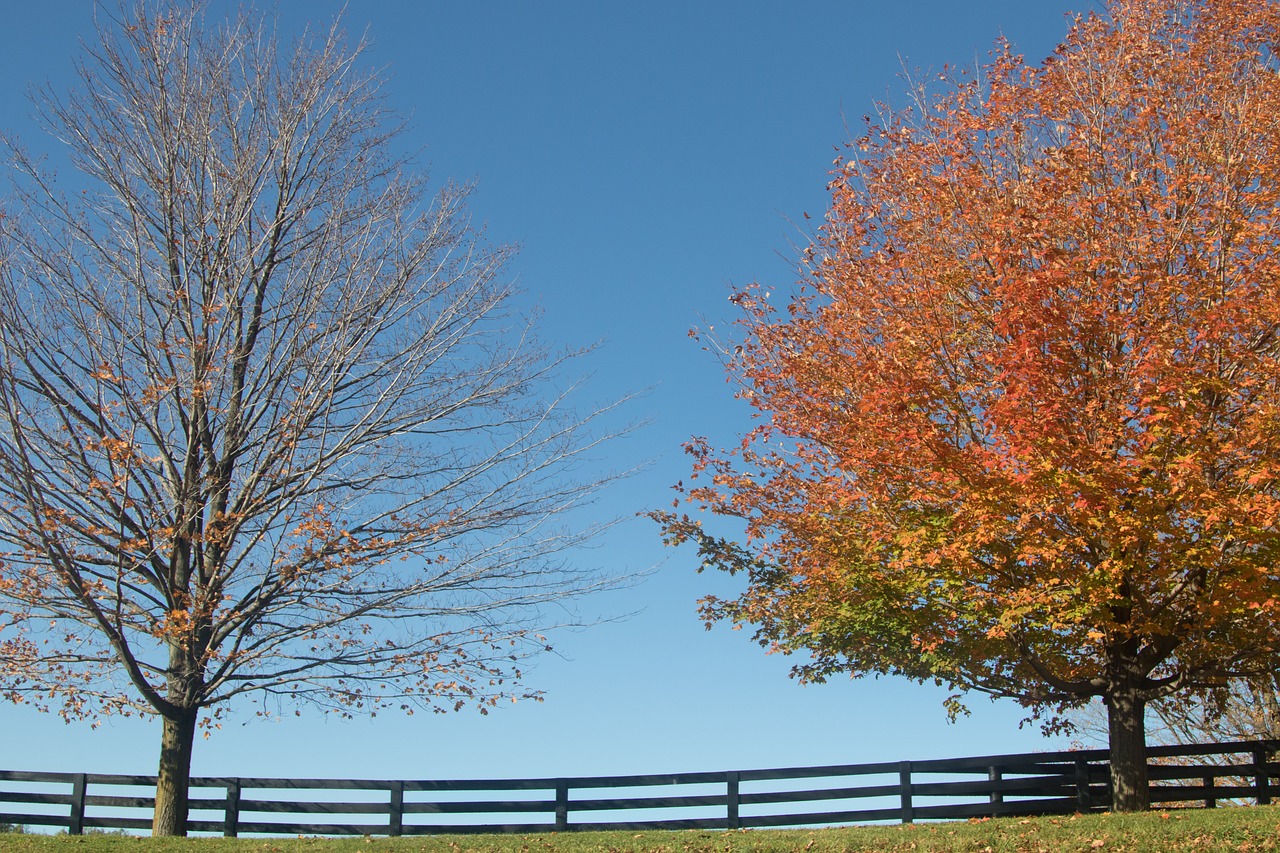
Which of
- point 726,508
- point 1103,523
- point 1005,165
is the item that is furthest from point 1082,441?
point 726,508

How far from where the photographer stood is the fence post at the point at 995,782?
16.5 m

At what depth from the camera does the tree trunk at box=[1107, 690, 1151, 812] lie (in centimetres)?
1414

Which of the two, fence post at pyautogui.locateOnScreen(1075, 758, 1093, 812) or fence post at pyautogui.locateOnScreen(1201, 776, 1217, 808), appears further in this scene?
fence post at pyautogui.locateOnScreen(1201, 776, 1217, 808)

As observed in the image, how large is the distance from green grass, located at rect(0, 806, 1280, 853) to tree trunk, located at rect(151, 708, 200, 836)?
68 centimetres

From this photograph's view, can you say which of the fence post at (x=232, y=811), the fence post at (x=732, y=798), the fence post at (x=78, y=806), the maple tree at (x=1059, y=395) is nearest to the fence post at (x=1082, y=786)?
the maple tree at (x=1059, y=395)

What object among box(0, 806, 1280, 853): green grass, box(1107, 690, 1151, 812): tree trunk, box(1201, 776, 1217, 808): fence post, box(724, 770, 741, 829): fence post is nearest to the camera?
box(0, 806, 1280, 853): green grass

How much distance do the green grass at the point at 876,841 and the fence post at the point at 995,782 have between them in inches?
136

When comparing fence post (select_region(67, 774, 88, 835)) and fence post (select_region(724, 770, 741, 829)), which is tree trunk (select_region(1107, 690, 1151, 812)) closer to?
fence post (select_region(724, 770, 741, 829))

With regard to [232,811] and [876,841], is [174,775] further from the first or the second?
[876,841]

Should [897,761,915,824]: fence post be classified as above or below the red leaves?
below

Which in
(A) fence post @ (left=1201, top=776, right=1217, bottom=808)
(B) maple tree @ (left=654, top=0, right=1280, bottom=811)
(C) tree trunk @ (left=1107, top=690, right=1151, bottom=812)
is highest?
(B) maple tree @ (left=654, top=0, right=1280, bottom=811)

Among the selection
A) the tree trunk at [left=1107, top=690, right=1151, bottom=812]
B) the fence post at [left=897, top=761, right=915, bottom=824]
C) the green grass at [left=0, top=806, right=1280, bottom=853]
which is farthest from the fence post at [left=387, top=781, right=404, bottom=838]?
the tree trunk at [left=1107, top=690, right=1151, bottom=812]

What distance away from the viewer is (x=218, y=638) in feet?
47.5

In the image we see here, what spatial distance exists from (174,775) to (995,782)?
12267 mm
